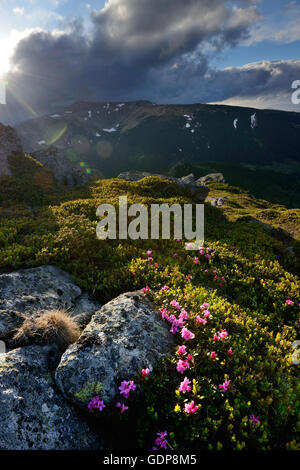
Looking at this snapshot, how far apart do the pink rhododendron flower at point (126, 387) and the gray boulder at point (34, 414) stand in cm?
83

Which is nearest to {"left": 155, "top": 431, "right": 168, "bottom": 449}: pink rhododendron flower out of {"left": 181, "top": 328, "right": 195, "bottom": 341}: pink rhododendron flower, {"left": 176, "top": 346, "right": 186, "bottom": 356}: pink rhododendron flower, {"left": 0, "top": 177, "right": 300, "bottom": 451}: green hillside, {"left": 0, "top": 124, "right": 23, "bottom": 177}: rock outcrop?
{"left": 0, "top": 177, "right": 300, "bottom": 451}: green hillside

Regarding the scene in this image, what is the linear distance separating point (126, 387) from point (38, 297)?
3.88m

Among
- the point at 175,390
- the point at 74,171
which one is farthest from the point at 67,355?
the point at 74,171

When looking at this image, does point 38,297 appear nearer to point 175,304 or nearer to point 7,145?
point 175,304

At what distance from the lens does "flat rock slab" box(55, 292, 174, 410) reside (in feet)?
14.2

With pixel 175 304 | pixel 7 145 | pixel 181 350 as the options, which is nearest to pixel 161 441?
pixel 181 350

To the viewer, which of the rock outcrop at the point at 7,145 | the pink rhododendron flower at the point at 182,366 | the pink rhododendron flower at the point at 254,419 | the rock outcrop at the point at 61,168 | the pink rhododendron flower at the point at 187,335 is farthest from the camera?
the rock outcrop at the point at 61,168

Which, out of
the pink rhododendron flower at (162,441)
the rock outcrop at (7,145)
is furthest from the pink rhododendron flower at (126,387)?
the rock outcrop at (7,145)

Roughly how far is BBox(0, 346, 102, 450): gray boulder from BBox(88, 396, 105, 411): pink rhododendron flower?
388 mm

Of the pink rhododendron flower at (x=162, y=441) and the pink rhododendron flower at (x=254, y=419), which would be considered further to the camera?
→ the pink rhododendron flower at (x=254, y=419)

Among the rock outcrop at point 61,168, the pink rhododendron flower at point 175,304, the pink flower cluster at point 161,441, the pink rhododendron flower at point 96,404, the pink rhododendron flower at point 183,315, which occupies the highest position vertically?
the rock outcrop at point 61,168

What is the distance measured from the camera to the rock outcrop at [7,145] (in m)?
25.4

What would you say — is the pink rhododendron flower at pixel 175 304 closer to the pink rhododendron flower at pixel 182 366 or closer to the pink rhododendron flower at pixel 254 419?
the pink rhododendron flower at pixel 182 366

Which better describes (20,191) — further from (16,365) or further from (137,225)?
(16,365)
